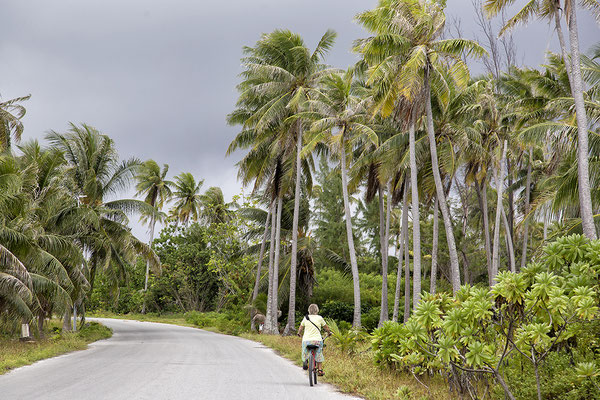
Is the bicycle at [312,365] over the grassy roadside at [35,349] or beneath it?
over

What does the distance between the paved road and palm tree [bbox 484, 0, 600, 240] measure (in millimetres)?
7752

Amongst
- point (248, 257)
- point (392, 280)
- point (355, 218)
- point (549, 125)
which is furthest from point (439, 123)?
point (355, 218)

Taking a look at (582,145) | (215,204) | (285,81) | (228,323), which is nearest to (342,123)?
(285,81)

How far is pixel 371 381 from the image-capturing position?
28.8 feet

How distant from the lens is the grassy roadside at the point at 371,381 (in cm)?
756

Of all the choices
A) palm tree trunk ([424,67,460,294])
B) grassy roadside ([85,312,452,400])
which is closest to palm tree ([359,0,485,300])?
palm tree trunk ([424,67,460,294])

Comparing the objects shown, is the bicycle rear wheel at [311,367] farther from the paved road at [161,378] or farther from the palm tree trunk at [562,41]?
the palm tree trunk at [562,41]

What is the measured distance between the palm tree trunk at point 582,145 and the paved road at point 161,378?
7610mm

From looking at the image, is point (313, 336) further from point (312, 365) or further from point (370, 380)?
point (370, 380)

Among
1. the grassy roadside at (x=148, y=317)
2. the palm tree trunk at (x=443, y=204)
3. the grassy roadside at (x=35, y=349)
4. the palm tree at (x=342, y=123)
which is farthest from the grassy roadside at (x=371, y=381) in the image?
the grassy roadside at (x=148, y=317)

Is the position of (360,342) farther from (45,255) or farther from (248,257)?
(248,257)

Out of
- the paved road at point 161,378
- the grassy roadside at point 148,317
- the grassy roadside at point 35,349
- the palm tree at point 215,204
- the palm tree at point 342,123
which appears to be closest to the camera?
the paved road at point 161,378

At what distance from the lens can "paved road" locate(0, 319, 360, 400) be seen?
315 inches

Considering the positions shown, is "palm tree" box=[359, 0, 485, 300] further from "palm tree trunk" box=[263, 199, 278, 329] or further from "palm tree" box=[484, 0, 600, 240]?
"palm tree trunk" box=[263, 199, 278, 329]
